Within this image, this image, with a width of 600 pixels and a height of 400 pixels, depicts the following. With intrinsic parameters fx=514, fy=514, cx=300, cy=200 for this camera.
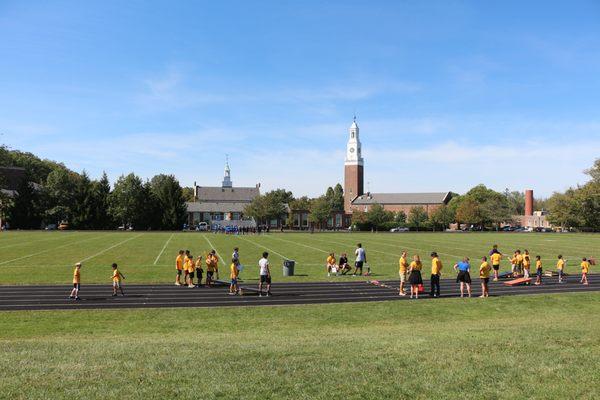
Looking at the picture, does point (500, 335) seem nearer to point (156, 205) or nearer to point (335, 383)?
point (335, 383)

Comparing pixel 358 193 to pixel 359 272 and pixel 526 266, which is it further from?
pixel 526 266

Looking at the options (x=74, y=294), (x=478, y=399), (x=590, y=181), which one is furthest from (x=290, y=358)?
(x=590, y=181)

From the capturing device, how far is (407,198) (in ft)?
568

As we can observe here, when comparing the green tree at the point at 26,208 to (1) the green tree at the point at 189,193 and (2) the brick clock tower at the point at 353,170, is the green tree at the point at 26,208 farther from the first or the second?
(2) the brick clock tower at the point at 353,170

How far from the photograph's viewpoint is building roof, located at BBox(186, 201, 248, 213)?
469 feet

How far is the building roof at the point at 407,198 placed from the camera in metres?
167

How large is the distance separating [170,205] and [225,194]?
51.9 metres

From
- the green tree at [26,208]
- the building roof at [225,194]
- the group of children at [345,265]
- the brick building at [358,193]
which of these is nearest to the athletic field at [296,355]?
the group of children at [345,265]

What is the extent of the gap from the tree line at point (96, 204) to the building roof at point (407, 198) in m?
77.2

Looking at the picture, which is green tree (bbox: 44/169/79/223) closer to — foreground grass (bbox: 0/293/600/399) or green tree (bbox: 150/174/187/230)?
green tree (bbox: 150/174/187/230)

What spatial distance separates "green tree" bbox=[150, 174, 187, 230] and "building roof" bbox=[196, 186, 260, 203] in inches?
1863

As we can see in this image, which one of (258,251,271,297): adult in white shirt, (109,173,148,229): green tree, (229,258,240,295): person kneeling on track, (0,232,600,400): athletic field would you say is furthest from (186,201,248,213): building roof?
(0,232,600,400): athletic field

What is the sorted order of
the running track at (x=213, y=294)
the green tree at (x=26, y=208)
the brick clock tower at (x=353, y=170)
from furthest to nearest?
the brick clock tower at (x=353, y=170), the green tree at (x=26, y=208), the running track at (x=213, y=294)

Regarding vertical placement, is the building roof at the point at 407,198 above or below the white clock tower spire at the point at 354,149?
below
